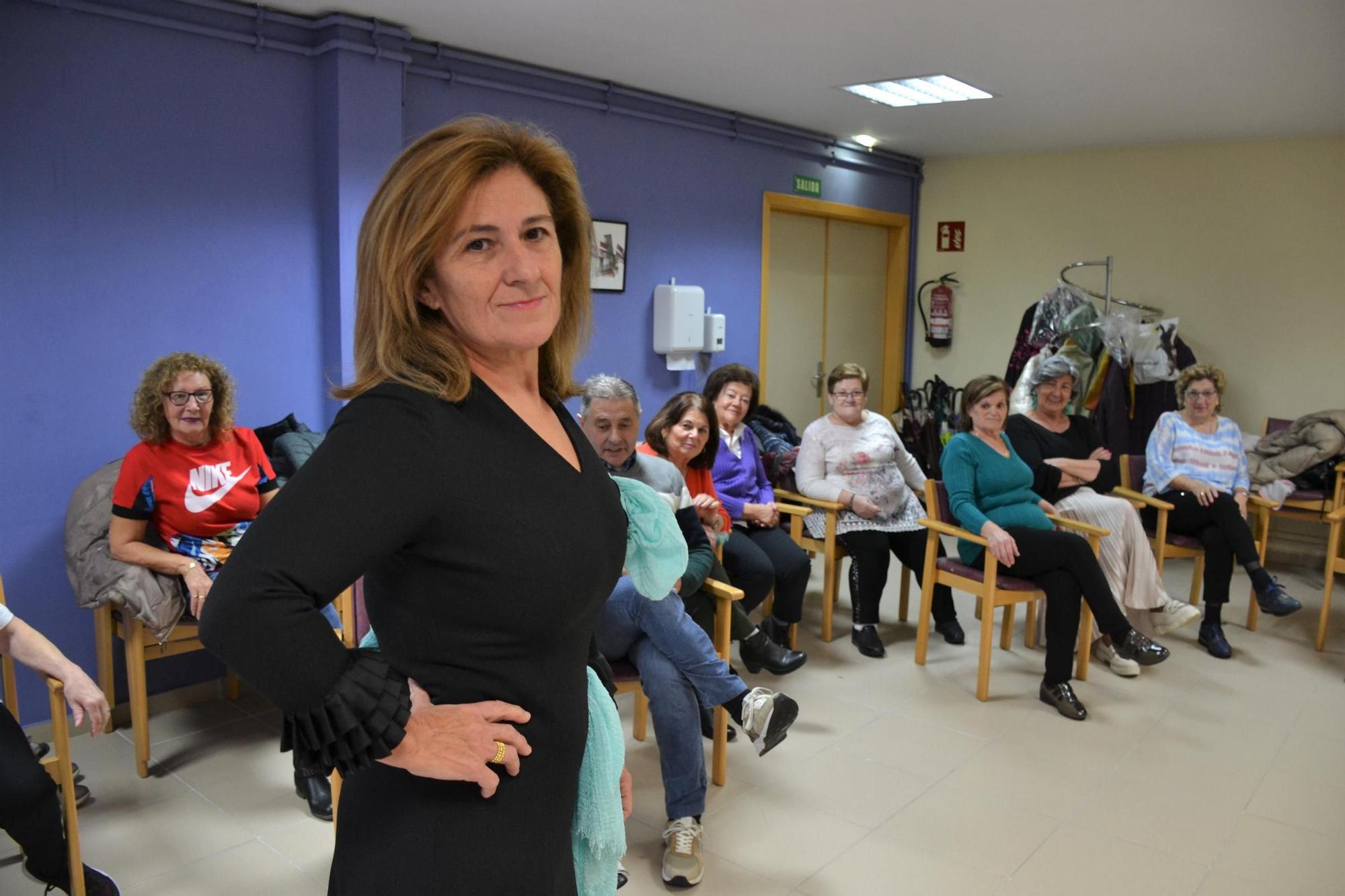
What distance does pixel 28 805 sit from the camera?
2174 mm

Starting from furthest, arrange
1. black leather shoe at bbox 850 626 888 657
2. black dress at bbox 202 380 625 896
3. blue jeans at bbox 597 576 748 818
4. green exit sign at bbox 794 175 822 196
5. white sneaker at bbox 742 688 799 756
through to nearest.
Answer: green exit sign at bbox 794 175 822 196 < black leather shoe at bbox 850 626 888 657 < white sneaker at bbox 742 688 799 756 < blue jeans at bbox 597 576 748 818 < black dress at bbox 202 380 625 896

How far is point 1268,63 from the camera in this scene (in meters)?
4.28

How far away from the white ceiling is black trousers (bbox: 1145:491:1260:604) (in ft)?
6.13

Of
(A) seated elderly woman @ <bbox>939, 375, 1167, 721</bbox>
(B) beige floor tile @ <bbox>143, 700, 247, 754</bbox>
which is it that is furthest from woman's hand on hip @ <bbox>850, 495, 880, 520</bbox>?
(B) beige floor tile @ <bbox>143, 700, 247, 754</bbox>

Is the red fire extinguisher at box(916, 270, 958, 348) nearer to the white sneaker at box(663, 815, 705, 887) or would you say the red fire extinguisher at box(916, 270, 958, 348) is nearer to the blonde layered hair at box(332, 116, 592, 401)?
the white sneaker at box(663, 815, 705, 887)

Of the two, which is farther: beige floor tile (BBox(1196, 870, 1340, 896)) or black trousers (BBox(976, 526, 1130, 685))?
black trousers (BBox(976, 526, 1130, 685))

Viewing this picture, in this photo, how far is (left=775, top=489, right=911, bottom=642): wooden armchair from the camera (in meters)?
4.38

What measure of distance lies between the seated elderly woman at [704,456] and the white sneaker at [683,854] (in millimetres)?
884

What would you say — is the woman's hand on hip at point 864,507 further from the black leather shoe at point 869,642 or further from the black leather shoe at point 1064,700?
the black leather shoe at point 1064,700

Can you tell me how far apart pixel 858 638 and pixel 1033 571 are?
812 millimetres

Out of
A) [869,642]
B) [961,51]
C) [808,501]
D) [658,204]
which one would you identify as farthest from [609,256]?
[869,642]

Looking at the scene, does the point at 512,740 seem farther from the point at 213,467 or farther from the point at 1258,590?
the point at 1258,590

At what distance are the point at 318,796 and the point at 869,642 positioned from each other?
2285mm

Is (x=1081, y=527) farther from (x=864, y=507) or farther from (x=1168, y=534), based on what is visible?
(x=1168, y=534)
